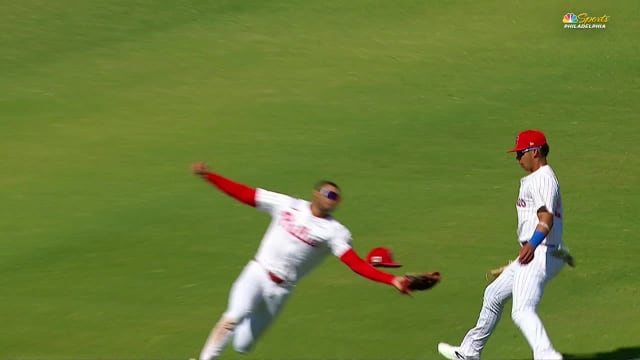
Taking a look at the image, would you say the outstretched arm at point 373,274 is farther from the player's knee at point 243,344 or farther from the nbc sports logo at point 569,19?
the nbc sports logo at point 569,19

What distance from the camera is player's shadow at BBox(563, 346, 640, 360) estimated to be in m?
13.6

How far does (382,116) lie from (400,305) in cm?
752

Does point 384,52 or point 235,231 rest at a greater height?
point 384,52

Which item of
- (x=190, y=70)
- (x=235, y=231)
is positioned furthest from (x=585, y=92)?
(x=235, y=231)

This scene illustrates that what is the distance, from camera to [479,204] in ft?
61.9

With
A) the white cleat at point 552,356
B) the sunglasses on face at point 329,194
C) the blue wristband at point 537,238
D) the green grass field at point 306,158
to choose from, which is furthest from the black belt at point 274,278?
the white cleat at point 552,356

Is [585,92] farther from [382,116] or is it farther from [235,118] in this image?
[235,118]

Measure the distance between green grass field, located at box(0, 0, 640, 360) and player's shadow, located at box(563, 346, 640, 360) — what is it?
3 cm

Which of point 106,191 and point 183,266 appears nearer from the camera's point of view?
point 183,266

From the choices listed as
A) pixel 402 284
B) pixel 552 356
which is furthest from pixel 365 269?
pixel 552 356

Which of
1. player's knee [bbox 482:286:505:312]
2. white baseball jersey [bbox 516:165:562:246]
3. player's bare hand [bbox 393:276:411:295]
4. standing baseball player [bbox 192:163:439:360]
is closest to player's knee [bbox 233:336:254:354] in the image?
standing baseball player [bbox 192:163:439:360]

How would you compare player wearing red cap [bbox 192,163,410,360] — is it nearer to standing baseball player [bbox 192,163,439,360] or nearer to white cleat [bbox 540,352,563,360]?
standing baseball player [bbox 192,163,439,360]

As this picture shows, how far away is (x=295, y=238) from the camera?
1234 cm

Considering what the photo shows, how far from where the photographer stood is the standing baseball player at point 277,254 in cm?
1223
